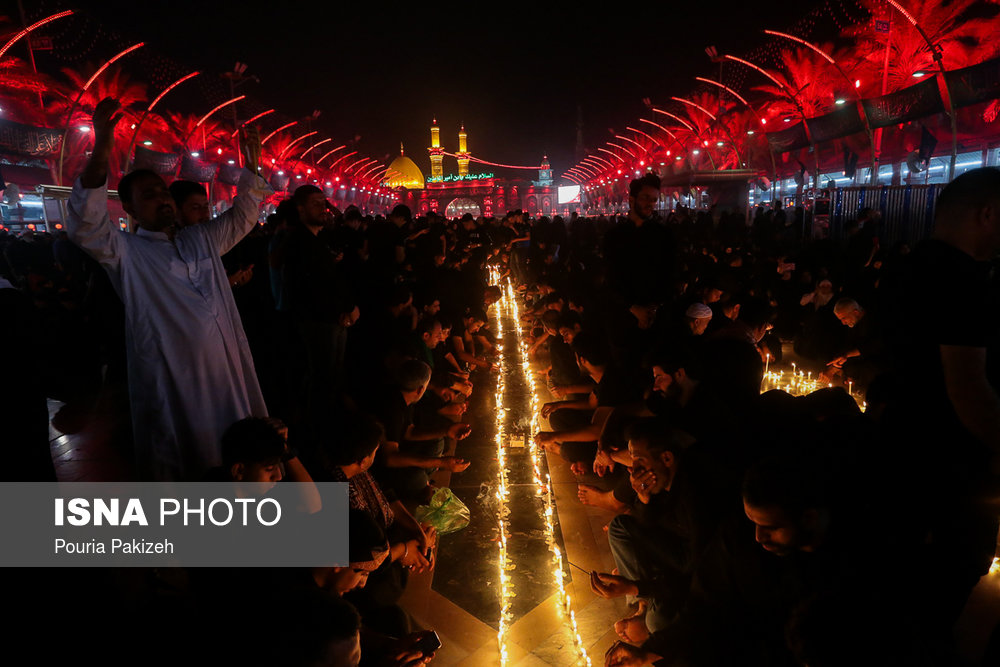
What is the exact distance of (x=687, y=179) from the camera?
64.7 ft

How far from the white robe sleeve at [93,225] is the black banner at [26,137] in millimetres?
23789

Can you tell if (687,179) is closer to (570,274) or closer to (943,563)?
(570,274)

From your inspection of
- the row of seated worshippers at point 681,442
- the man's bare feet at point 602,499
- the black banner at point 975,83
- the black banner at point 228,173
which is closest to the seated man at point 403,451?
the row of seated worshippers at point 681,442

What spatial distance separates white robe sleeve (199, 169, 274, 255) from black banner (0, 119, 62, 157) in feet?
77.1

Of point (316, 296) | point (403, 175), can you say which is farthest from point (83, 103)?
point (403, 175)

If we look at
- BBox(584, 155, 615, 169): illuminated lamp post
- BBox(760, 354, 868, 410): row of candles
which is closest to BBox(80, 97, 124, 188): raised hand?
BBox(760, 354, 868, 410): row of candles

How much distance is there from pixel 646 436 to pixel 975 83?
62.1ft

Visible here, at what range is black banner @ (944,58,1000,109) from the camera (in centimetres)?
1447

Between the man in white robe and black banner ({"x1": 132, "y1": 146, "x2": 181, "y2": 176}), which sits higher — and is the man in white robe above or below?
below

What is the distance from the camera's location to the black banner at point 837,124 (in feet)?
71.4

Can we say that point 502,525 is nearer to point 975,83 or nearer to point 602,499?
point 602,499

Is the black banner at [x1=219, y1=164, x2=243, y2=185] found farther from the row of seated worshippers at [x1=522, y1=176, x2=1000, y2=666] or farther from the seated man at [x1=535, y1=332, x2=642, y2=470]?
the row of seated worshippers at [x1=522, y1=176, x2=1000, y2=666]

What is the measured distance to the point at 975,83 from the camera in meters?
15.1

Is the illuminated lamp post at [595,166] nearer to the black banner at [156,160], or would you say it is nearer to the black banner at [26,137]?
the black banner at [156,160]
